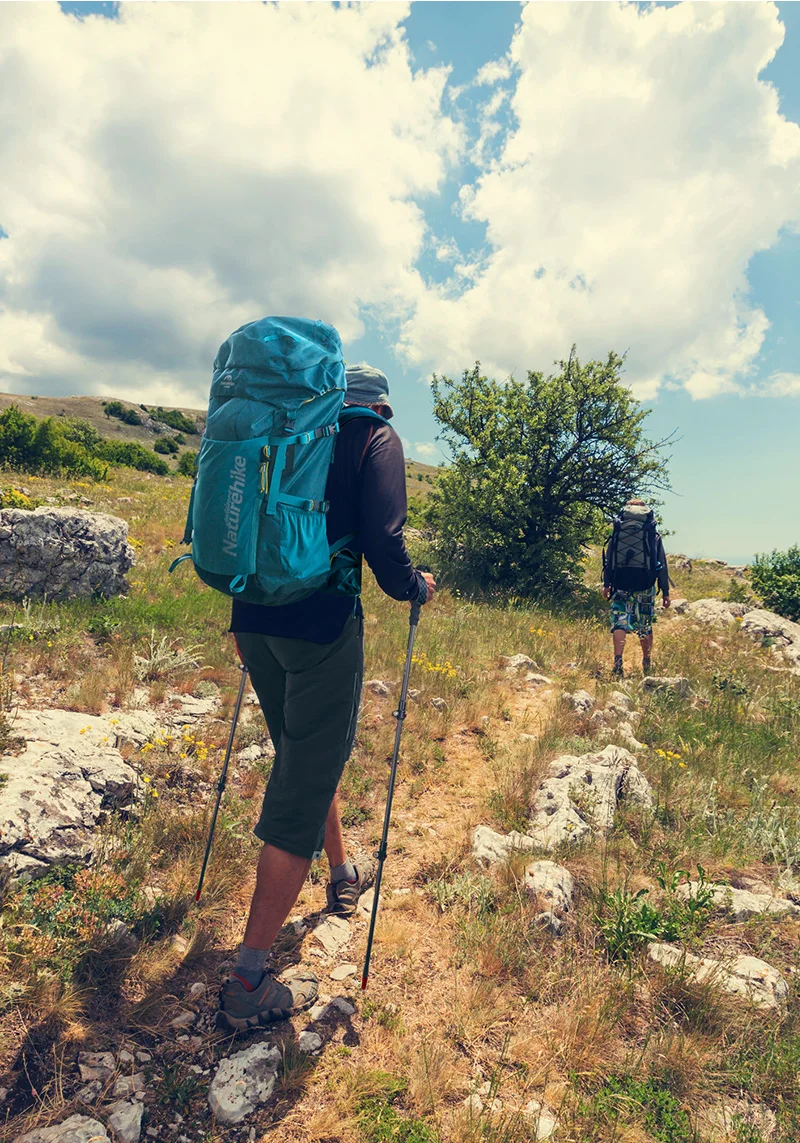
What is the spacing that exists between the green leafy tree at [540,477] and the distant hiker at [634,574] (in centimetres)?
446

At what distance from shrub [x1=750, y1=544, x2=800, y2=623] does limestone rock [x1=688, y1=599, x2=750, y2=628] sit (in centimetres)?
129

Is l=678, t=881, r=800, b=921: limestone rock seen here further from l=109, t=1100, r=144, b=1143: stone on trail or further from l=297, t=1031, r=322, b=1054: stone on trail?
l=109, t=1100, r=144, b=1143: stone on trail

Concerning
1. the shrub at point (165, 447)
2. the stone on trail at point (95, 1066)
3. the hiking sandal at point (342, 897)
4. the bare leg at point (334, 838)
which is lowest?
the stone on trail at point (95, 1066)

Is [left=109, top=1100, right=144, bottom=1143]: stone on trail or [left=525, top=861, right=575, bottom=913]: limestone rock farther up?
[left=525, top=861, right=575, bottom=913]: limestone rock

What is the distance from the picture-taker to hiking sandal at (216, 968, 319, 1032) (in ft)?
8.19

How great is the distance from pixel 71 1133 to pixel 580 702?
535cm

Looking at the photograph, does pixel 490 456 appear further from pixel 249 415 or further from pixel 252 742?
pixel 249 415

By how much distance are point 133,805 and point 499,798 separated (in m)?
2.68

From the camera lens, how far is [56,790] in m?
3.17

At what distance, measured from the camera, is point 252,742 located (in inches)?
185

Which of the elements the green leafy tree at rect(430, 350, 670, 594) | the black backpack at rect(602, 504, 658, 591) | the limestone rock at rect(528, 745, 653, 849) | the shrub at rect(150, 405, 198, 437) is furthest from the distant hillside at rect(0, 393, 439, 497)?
the limestone rock at rect(528, 745, 653, 849)

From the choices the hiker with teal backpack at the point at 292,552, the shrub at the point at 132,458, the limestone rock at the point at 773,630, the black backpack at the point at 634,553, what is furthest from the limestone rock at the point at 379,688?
the shrub at the point at 132,458

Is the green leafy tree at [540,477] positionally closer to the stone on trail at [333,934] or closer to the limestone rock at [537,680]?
the limestone rock at [537,680]

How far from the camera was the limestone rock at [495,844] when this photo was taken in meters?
3.73
